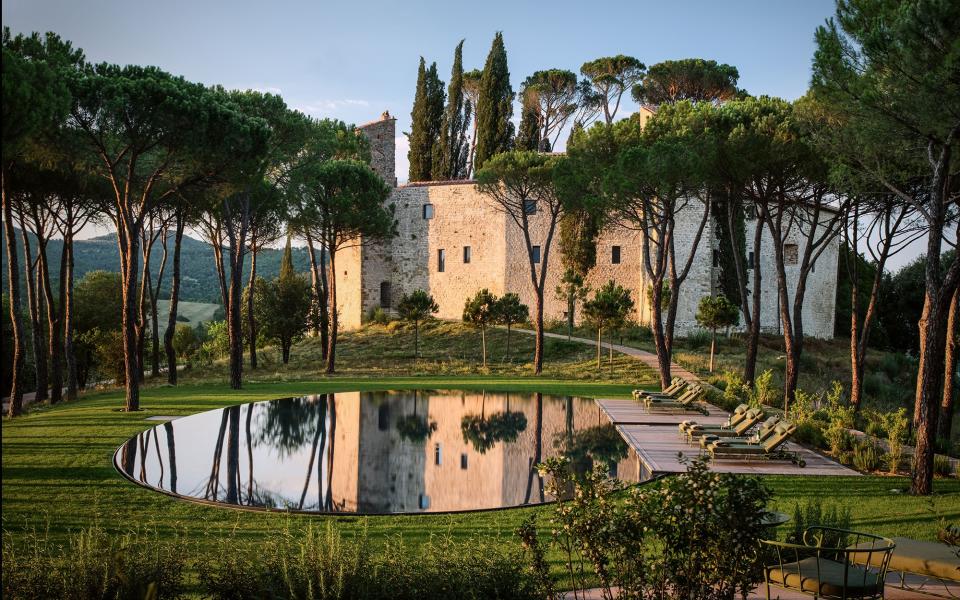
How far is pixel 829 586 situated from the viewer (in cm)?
408

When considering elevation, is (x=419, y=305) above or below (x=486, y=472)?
above

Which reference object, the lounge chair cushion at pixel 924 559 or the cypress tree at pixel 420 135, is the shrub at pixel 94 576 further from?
the cypress tree at pixel 420 135

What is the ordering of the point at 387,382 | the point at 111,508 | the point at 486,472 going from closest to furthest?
the point at 111,508 < the point at 486,472 < the point at 387,382

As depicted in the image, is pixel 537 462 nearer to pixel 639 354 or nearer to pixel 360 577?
pixel 360 577

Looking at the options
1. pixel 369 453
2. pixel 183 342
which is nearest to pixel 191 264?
pixel 183 342

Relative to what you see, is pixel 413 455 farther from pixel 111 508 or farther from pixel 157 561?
pixel 157 561

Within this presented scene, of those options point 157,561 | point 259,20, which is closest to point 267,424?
point 259,20

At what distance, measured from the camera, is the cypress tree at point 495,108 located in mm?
33875

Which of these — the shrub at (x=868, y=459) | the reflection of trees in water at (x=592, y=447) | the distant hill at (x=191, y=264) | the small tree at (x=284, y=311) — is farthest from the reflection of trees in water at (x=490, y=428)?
the distant hill at (x=191, y=264)

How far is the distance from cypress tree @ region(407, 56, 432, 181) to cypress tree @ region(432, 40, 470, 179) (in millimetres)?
550

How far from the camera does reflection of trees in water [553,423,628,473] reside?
938cm

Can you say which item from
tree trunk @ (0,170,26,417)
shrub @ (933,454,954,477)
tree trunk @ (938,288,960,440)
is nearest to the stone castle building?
tree trunk @ (938,288,960,440)

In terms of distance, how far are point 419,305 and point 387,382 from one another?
5913 millimetres

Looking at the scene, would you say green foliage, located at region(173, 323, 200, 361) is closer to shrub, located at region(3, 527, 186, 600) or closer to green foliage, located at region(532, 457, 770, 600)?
shrub, located at region(3, 527, 186, 600)
